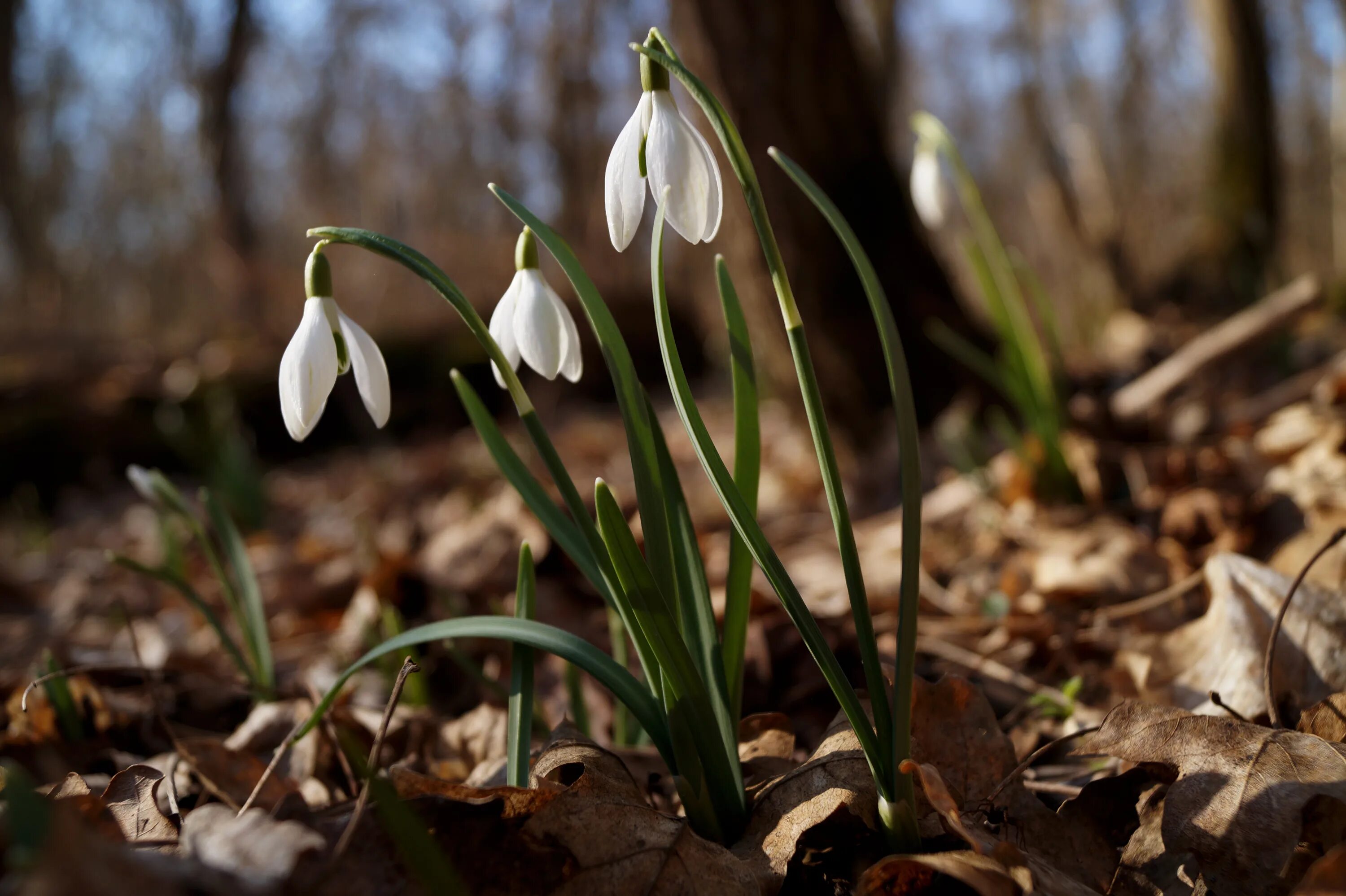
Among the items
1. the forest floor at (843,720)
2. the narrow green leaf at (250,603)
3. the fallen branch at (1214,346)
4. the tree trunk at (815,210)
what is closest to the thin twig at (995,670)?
the forest floor at (843,720)

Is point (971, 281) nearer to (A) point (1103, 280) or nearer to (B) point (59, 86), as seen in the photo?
(A) point (1103, 280)

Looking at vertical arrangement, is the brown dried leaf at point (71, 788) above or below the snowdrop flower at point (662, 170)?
below

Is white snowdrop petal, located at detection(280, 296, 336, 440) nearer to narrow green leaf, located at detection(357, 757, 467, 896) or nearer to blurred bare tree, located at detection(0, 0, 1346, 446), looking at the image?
narrow green leaf, located at detection(357, 757, 467, 896)

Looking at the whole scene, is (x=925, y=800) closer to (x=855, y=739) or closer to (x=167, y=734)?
(x=855, y=739)

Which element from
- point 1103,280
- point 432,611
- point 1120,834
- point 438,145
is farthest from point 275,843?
point 438,145

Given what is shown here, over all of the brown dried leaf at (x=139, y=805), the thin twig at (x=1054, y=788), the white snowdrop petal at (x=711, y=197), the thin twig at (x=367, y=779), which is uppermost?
the white snowdrop petal at (x=711, y=197)

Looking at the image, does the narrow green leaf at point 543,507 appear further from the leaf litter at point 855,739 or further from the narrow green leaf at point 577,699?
the narrow green leaf at point 577,699
